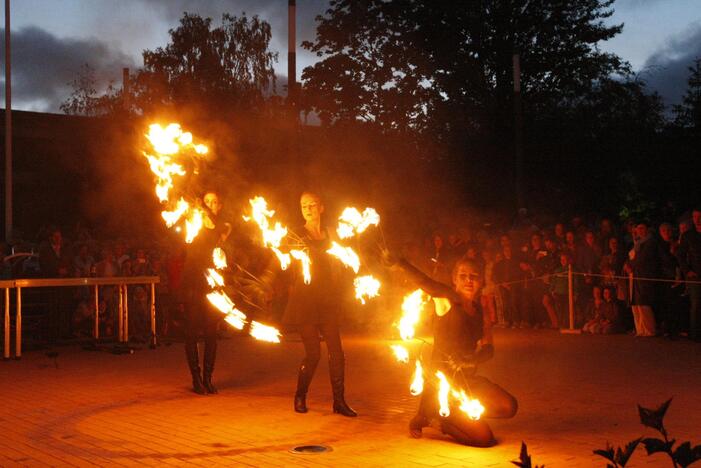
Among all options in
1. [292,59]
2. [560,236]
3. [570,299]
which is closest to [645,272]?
[570,299]

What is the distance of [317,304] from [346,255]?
834 mm

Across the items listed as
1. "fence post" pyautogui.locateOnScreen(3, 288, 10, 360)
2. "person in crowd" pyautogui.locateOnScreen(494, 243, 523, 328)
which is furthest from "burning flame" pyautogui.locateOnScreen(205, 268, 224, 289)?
"person in crowd" pyautogui.locateOnScreen(494, 243, 523, 328)

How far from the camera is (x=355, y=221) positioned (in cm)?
754

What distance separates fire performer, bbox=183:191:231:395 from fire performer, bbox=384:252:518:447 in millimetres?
3320

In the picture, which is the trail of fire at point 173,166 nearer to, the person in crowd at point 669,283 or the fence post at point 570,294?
the person in crowd at point 669,283

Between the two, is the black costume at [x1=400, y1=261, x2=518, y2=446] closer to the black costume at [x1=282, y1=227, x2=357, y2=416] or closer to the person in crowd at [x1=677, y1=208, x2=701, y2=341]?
the black costume at [x1=282, y1=227, x2=357, y2=416]

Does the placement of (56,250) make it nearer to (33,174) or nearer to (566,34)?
(33,174)

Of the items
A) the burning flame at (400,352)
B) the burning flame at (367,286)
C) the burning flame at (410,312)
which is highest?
the burning flame at (367,286)

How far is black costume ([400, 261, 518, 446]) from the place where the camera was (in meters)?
7.19

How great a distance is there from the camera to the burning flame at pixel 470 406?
698cm

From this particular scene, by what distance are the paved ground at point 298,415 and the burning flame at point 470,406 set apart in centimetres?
29

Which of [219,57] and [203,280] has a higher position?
[219,57]

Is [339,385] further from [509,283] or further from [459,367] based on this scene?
[509,283]

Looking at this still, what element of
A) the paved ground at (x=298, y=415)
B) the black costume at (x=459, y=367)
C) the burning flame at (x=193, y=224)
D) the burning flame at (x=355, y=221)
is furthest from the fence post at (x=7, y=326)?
the black costume at (x=459, y=367)
